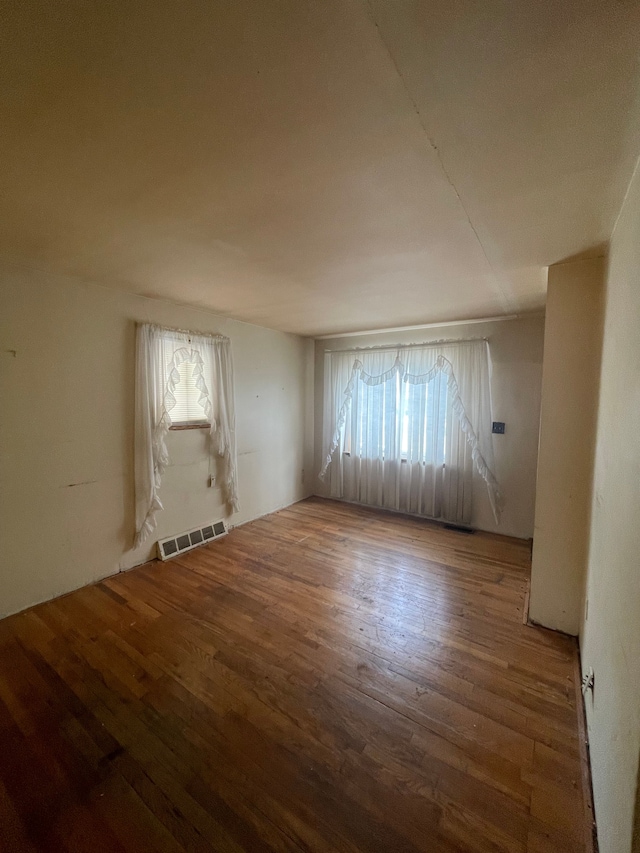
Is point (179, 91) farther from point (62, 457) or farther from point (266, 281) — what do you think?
point (62, 457)

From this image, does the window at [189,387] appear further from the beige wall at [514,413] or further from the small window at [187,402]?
the beige wall at [514,413]

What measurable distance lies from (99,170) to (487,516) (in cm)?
409

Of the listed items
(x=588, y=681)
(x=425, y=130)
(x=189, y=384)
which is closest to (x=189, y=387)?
(x=189, y=384)

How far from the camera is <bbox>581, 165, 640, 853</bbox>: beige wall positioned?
2.79 feet

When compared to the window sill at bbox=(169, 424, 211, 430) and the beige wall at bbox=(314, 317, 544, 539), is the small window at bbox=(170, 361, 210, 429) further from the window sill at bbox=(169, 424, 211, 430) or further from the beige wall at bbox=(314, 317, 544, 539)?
Answer: the beige wall at bbox=(314, 317, 544, 539)

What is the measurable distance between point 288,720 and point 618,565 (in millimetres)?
1493

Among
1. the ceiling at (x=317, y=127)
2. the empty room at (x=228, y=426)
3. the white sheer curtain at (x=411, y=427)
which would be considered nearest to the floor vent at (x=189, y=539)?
the empty room at (x=228, y=426)

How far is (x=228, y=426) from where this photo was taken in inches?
136

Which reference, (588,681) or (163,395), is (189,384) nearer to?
(163,395)

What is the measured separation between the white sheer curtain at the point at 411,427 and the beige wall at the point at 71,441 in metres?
1.83

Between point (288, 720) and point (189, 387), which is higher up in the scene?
point (189, 387)

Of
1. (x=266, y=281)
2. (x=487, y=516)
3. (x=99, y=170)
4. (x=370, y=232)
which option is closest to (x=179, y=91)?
(x=99, y=170)

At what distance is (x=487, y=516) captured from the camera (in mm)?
3625

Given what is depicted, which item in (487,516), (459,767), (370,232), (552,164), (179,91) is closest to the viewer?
(179,91)
